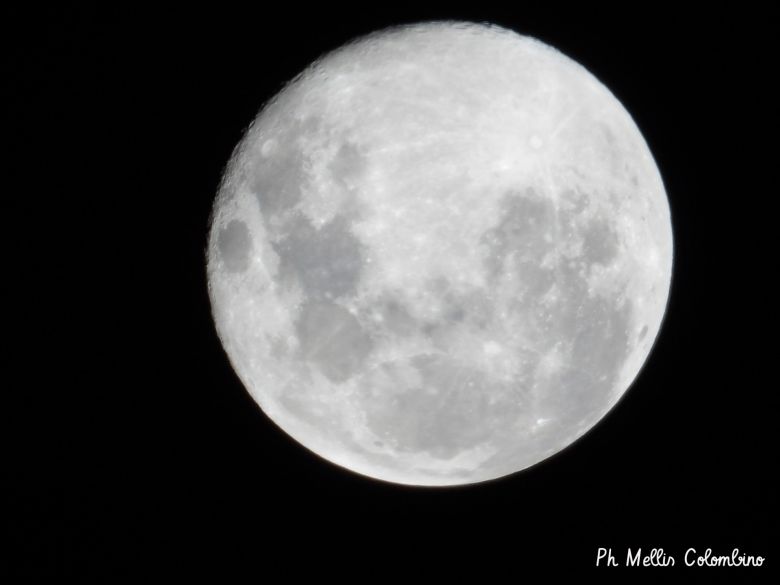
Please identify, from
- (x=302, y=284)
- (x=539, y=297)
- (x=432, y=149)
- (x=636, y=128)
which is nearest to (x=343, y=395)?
(x=302, y=284)

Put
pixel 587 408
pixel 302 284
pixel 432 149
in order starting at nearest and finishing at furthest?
pixel 432 149 → pixel 302 284 → pixel 587 408

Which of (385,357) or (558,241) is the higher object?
(558,241)

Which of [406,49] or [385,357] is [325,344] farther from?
[406,49]

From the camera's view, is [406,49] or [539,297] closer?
[539,297]

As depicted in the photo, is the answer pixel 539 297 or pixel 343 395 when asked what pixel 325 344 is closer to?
pixel 343 395

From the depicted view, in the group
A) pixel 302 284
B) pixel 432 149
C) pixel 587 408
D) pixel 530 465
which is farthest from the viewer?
pixel 530 465

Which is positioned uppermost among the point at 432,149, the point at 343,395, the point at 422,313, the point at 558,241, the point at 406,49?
the point at 406,49

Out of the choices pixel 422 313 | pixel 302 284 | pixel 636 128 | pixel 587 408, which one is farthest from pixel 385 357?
pixel 636 128
